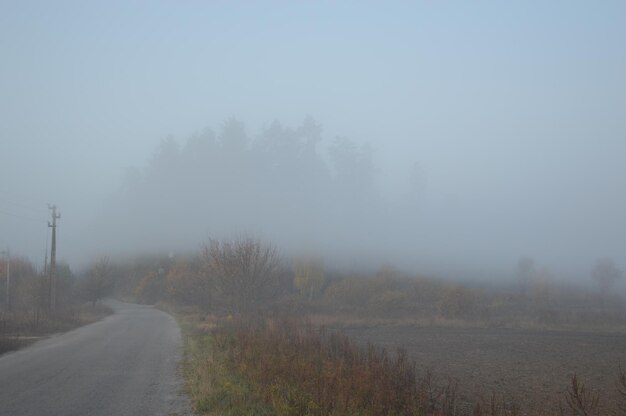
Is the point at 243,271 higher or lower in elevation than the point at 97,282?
higher

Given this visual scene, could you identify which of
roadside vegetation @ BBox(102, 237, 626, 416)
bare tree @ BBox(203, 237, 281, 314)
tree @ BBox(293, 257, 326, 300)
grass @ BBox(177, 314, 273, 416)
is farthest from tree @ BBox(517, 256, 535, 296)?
grass @ BBox(177, 314, 273, 416)

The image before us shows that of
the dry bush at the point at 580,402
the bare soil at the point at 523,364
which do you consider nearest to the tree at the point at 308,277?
the bare soil at the point at 523,364

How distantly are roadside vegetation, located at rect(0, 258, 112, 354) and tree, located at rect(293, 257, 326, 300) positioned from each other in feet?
68.5

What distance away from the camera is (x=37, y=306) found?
141ft

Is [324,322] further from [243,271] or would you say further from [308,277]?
[308,277]

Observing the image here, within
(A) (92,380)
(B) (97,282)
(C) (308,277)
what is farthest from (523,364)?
(B) (97,282)

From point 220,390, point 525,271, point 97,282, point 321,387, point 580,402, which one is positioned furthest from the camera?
point 525,271

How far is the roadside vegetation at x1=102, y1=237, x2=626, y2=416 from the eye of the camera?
9.06 m

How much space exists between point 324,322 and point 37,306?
2633 cm

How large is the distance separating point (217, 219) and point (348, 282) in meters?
17.6

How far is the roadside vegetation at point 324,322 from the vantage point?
29.7 feet

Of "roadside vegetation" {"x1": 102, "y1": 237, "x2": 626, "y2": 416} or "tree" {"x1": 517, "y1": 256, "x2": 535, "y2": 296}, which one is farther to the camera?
"tree" {"x1": 517, "y1": 256, "x2": 535, "y2": 296}

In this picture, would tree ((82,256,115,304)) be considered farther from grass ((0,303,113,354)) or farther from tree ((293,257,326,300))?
tree ((293,257,326,300))

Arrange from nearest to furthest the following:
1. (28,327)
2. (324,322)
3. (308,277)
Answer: (28,327) → (324,322) → (308,277)
